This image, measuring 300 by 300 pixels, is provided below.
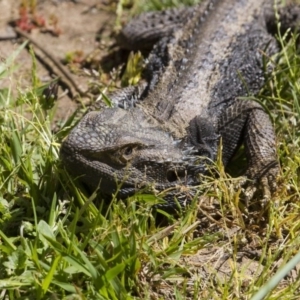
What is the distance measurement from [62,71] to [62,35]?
27.7 inches

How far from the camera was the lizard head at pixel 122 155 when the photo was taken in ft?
13.4

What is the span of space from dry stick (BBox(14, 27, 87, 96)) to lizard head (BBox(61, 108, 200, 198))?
1.41 m

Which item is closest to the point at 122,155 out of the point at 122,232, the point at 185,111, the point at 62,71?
the point at 122,232

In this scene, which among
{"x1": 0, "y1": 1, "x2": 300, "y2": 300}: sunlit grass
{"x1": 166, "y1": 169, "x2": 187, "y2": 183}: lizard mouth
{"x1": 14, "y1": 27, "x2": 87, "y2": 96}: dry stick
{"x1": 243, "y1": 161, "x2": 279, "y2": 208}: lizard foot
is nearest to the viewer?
{"x1": 0, "y1": 1, "x2": 300, "y2": 300}: sunlit grass

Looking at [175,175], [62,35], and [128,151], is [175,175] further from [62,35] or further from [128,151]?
[62,35]

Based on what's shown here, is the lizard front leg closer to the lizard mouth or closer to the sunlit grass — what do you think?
the sunlit grass

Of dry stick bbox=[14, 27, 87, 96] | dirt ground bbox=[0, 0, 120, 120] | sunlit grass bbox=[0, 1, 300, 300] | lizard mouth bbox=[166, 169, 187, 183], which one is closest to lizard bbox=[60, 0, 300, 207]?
lizard mouth bbox=[166, 169, 187, 183]

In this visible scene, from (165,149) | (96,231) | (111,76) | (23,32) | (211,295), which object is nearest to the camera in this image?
(211,295)

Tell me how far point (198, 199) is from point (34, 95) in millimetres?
1413

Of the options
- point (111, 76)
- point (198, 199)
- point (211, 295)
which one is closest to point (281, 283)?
point (211, 295)

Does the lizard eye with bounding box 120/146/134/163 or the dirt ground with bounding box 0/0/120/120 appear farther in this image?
the dirt ground with bounding box 0/0/120/120

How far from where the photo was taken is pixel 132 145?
4.17 metres

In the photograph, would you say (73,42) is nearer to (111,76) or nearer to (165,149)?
(111,76)

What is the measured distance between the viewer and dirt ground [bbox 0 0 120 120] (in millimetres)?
5867
